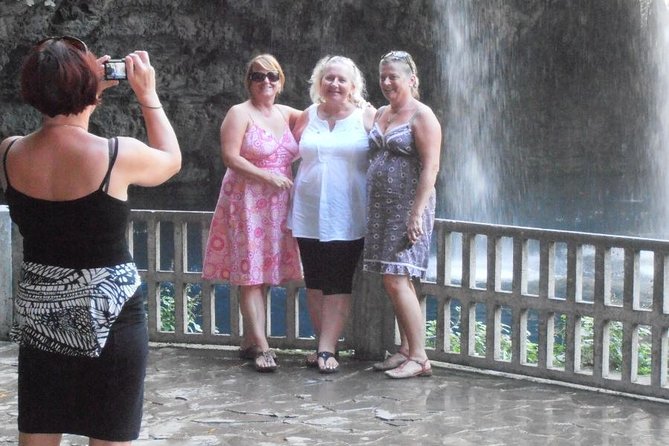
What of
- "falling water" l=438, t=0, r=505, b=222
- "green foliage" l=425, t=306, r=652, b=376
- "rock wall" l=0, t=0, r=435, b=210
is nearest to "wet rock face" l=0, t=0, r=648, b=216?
"rock wall" l=0, t=0, r=435, b=210

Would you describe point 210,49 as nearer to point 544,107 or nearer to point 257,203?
point 544,107

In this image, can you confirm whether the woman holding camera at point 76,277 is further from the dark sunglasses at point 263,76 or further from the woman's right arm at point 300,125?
the woman's right arm at point 300,125

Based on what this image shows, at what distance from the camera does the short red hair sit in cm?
304

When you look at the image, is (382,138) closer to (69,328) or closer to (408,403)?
(408,403)

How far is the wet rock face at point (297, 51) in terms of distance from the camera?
22.5 m

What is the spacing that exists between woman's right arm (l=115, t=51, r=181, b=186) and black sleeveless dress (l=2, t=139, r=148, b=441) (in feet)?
0.22

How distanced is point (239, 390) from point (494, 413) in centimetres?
146

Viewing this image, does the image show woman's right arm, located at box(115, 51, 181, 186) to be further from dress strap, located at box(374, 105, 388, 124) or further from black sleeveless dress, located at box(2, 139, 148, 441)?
dress strap, located at box(374, 105, 388, 124)

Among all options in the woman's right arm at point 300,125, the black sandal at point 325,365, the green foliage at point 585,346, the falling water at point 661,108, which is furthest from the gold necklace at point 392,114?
the falling water at point 661,108

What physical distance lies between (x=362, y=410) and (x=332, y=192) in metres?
1.40

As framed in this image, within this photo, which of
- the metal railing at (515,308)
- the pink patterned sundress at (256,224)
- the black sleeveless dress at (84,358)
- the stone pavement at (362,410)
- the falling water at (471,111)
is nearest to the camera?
the black sleeveless dress at (84,358)

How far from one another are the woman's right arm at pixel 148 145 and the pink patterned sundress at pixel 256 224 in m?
3.33

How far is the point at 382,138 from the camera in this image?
6.45 m

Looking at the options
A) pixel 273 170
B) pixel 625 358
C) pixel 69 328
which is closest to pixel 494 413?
pixel 625 358
